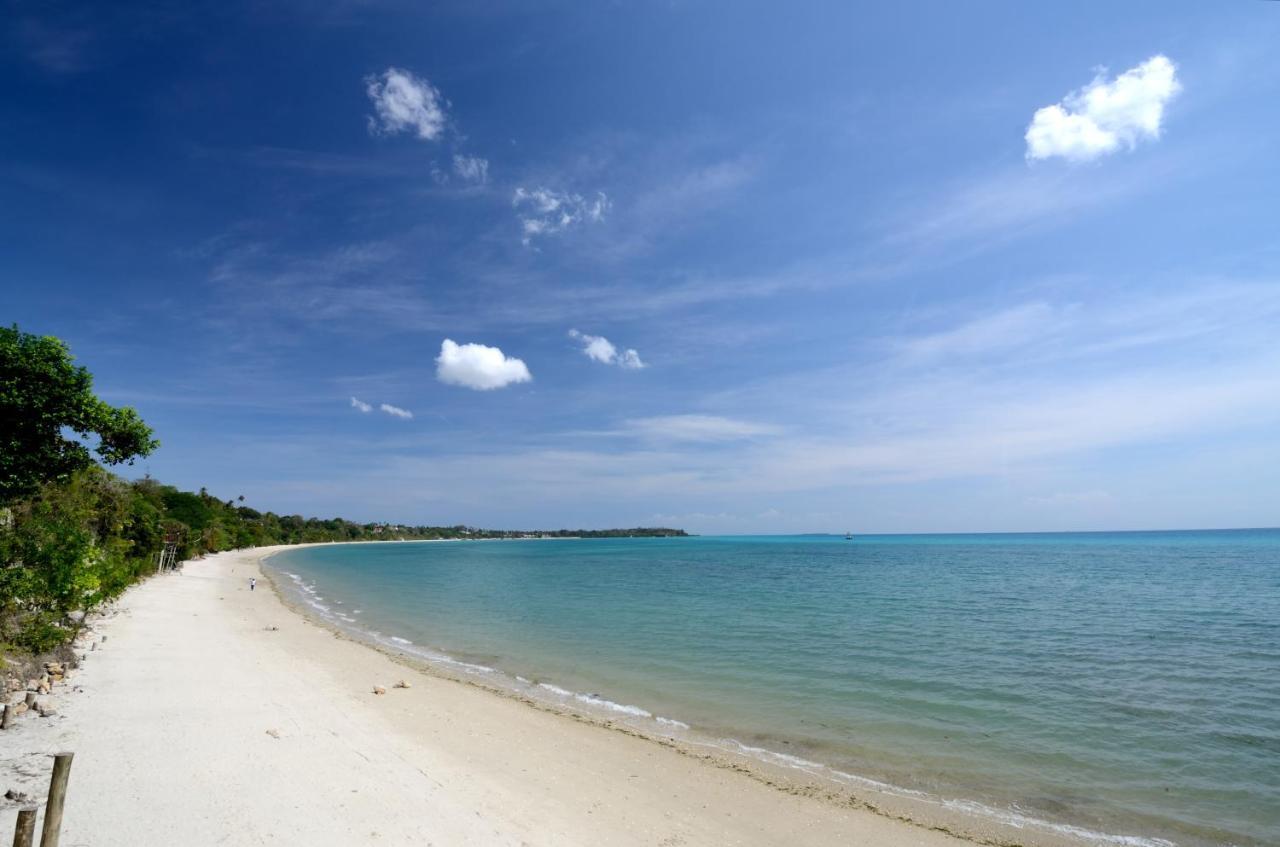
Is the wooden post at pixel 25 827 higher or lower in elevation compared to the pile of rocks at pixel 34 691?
higher

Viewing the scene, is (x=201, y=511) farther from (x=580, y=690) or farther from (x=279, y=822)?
(x=279, y=822)

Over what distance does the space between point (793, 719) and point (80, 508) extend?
25.5 m

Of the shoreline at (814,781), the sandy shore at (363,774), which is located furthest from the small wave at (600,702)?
the sandy shore at (363,774)

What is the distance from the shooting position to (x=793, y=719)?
14164 millimetres

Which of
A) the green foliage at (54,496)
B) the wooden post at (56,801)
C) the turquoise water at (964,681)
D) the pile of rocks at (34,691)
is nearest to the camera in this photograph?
the wooden post at (56,801)

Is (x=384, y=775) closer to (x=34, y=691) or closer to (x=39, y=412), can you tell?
(x=34, y=691)

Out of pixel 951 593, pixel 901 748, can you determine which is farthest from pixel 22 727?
pixel 951 593

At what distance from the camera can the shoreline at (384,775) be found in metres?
7.96

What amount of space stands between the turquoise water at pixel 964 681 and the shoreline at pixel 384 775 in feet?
6.44

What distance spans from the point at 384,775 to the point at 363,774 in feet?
1.12

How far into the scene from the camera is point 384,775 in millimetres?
9633

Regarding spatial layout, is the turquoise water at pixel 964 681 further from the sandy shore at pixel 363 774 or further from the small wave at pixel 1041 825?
the sandy shore at pixel 363 774

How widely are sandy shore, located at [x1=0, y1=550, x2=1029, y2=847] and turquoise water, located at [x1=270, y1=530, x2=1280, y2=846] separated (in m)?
2.57

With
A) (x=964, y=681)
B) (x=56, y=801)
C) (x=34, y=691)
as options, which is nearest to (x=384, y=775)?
(x=56, y=801)
